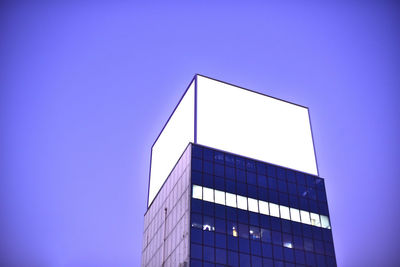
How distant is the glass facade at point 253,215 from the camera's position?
84.0 meters

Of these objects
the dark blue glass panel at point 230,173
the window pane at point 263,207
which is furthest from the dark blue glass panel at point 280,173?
the dark blue glass panel at point 230,173

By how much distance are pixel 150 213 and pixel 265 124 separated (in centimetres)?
2761

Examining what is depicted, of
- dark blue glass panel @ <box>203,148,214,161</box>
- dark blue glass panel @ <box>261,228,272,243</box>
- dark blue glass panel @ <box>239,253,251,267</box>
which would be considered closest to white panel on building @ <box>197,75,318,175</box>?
dark blue glass panel @ <box>203,148,214,161</box>

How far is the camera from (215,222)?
A: 281ft

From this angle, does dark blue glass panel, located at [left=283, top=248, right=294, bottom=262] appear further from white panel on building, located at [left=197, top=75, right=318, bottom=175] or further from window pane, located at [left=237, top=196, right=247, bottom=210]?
white panel on building, located at [left=197, top=75, right=318, bottom=175]

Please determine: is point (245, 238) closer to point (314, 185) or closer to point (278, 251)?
point (278, 251)

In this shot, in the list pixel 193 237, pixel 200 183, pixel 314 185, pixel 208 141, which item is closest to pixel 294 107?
pixel 314 185

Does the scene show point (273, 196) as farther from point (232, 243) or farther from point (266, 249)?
point (232, 243)

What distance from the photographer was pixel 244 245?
85.8 metres

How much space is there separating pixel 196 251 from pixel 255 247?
415 inches

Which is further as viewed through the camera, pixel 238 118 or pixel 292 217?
pixel 238 118

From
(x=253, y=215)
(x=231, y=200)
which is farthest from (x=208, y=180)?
(x=253, y=215)

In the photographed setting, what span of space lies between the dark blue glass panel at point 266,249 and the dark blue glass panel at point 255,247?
2.35 feet

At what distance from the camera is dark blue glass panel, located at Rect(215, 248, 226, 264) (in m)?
81.8
